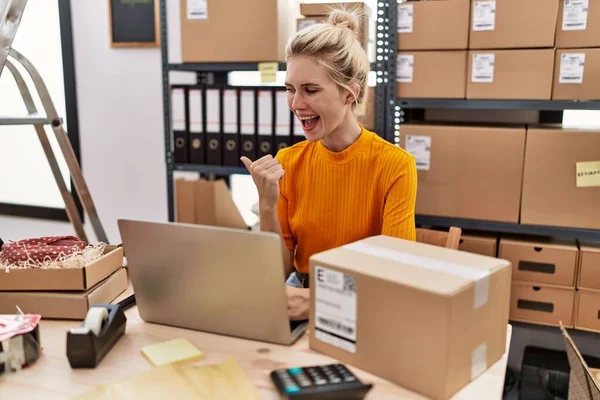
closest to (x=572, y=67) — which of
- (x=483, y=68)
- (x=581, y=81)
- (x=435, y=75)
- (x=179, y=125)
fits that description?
(x=581, y=81)

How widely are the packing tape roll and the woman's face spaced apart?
0.76 metres

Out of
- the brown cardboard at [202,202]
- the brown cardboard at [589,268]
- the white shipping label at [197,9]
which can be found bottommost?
the brown cardboard at [589,268]

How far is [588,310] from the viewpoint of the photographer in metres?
1.94

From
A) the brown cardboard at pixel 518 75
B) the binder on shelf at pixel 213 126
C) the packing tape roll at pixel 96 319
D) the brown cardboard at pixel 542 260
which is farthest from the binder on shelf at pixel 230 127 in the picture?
the packing tape roll at pixel 96 319

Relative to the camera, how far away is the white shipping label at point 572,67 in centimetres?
183

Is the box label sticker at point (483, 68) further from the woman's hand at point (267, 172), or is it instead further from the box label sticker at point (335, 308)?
the box label sticker at point (335, 308)

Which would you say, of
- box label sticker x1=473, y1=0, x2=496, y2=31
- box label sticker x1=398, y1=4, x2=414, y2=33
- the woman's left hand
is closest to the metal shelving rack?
box label sticker x1=398, y1=4, x2=414, y2=33

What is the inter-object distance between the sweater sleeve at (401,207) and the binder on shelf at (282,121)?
0.83 meters

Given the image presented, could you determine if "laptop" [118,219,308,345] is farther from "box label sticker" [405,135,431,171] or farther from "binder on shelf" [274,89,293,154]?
"binder on shelf" [274,89,293,154]

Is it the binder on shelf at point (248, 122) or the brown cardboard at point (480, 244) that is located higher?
the binder on shelf at point (248, 122)

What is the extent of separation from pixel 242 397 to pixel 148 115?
2.37m

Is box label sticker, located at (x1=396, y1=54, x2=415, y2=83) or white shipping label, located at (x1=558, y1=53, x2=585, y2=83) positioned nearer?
white shipping label, located at (x1=558, y1=53, x2=585, y2=83)

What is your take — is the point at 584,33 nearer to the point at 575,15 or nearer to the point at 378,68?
the point at 575,15

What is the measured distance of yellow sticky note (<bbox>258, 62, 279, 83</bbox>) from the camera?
216cm
